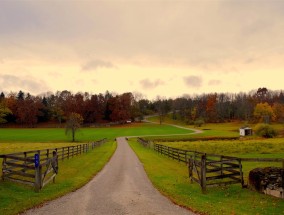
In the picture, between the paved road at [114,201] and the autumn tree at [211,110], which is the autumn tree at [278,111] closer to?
the autumn tree at [211,110]

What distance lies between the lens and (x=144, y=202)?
1286cm

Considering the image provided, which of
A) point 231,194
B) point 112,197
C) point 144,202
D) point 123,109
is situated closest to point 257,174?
point 231,194

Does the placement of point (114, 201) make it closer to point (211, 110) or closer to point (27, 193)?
point (27, 193)

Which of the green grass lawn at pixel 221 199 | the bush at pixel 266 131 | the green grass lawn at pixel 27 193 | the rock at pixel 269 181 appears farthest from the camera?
the bush at pixel 266 131

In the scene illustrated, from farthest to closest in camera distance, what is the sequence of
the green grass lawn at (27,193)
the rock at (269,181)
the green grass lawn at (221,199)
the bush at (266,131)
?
the bush at (266,131) < the rock at (269,181) < the green grass lawn at (27,193) < the green grass lawn at (221,199)

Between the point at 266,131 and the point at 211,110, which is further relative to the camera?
the point at 211,110

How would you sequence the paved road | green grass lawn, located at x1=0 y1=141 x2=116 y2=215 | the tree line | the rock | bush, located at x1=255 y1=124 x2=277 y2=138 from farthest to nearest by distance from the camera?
the tree line, bush, located at x1=255 y1=124 x2=277 y2=138, the rock, green grass lawn, located at x1=0 y1=141 x2=116 y2=215, the paved road

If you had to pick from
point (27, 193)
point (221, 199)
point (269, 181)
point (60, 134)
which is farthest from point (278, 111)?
point (27, 193)

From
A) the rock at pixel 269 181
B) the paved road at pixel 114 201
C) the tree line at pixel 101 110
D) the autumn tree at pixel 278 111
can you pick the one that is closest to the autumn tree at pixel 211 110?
the tree line at pixel 101 110

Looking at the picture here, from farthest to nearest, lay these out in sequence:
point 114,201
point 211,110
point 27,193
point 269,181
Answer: point 211,110 → point 27,193 → point 269,181 → point 114,201

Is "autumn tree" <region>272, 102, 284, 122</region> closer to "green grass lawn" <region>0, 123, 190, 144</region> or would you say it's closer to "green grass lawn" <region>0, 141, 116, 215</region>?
"green grass lawn" <region>0, 123, 190, 144</region>

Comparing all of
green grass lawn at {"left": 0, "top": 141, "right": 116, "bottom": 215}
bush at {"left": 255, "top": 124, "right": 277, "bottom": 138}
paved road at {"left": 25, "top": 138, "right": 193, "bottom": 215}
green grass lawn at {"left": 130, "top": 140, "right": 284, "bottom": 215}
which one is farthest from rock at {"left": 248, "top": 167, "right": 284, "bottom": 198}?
bush at {"left": 255, "top": 124, "right": 277, "bottom": 138}

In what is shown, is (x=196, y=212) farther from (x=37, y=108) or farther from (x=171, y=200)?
(x=37, y=108)

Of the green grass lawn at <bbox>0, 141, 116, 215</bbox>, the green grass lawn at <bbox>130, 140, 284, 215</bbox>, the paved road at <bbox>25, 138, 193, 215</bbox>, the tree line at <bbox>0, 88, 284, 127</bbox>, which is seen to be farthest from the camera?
the tree line at <bbox>0, 88, 284, 127</bbox>
